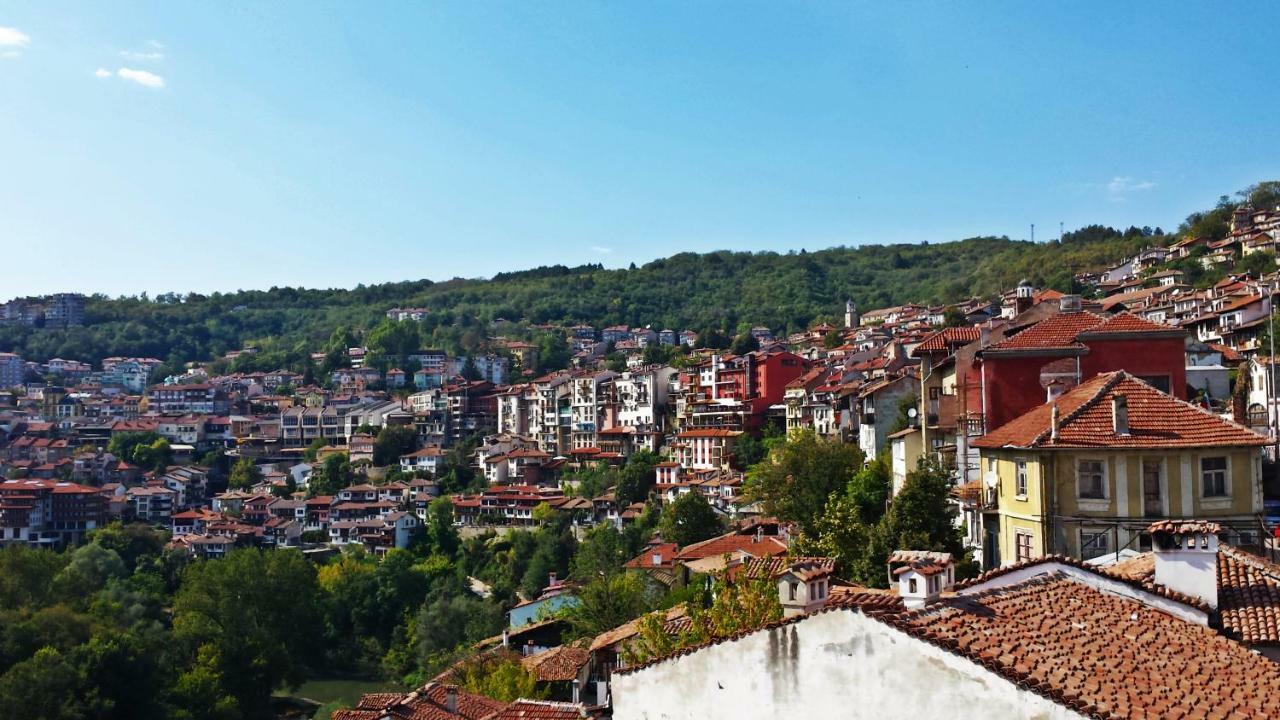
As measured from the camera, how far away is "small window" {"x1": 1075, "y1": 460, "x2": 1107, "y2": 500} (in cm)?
1606

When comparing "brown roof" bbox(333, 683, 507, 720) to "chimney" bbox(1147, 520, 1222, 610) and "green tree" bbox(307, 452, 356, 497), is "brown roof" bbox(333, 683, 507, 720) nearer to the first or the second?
"chimney" bbox(1147, 520, 1222, 610)

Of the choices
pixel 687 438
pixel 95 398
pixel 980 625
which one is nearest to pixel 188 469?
pixel 95 398

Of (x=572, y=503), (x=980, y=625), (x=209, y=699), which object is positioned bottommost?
(x=209, y=699)

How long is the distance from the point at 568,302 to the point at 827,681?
162050mm

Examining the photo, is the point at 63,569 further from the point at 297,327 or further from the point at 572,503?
the point at 297,327

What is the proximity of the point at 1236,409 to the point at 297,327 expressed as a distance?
6630 inches

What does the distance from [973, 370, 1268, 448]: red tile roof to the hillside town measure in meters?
0.04

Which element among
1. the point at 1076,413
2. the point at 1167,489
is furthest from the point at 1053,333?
the point at 1167,489

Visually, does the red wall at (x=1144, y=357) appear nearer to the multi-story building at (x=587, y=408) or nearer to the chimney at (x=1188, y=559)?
the chimney at (x=1188, y=559)

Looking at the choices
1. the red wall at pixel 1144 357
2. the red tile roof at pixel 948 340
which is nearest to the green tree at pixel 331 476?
the red tile roof at pixel 948 340

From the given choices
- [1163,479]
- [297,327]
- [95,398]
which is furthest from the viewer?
[297,327]

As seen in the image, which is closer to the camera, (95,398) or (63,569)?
(63,569)

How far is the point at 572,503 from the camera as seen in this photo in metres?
72.1

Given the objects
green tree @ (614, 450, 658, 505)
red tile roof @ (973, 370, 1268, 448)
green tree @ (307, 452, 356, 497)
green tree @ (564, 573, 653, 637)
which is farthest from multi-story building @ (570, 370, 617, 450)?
red tile roof @ (973, 370, 1268, 448)
